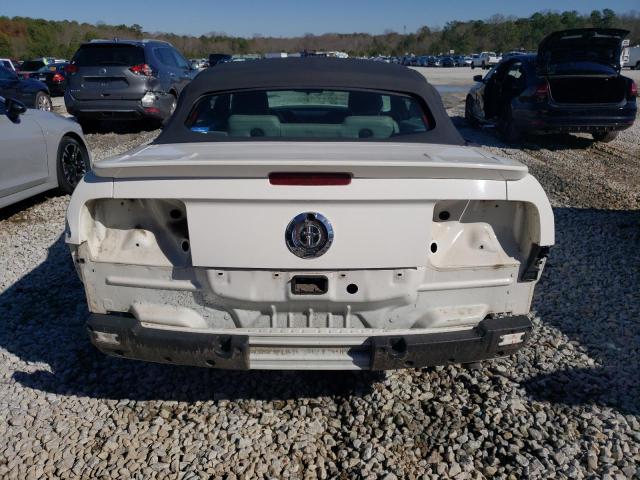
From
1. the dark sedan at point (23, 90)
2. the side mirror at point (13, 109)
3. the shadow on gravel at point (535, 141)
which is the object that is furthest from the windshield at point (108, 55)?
the shadow on gravel at point (535, 141)

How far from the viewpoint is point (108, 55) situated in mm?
10445

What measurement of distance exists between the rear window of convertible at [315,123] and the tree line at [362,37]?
72095 millimetres

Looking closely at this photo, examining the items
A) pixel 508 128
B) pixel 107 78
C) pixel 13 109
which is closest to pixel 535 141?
pixel 508 128

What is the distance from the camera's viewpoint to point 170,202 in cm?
234

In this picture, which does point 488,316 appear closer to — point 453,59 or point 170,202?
point 170,202

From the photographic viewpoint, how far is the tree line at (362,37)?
71562mm

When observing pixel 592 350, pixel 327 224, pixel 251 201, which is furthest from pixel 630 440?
pixel 251 201

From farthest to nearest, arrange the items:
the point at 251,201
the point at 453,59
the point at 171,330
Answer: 1. the point at 453,59
2. the point at 171,330
3. the point at 251,201

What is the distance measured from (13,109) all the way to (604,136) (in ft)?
31.4

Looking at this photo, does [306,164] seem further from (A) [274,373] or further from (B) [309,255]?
(A) [274,373]

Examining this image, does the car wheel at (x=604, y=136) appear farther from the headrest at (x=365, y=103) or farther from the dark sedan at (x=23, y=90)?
the dark sedan at (x=23, y=90)

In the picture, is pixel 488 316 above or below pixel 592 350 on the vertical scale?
above

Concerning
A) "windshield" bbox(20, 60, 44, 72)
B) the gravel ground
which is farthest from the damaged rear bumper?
"windshield" bbox(20, 60, 44, 72)

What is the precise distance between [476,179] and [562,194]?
5.11m
